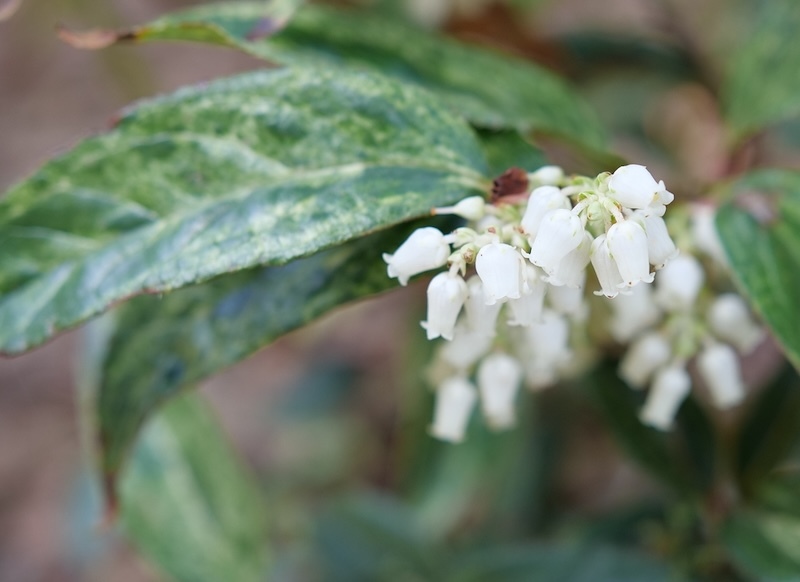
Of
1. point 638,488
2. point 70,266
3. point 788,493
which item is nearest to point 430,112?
point 70,266

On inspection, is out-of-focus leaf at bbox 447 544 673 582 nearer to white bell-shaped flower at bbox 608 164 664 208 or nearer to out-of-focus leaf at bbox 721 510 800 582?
out-of-focus leaf at bbox 721 510 800 582

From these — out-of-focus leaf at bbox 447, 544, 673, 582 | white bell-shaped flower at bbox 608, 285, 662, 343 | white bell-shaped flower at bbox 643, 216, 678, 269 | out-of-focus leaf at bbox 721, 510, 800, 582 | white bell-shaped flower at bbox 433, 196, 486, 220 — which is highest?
white bell-shaped flower at bbox 433, 196, 486, 220

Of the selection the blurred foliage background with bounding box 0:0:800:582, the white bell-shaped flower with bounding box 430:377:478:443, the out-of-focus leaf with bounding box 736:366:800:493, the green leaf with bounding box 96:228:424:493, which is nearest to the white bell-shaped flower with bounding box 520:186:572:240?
the green leaf with bounding box 96:228:424:493

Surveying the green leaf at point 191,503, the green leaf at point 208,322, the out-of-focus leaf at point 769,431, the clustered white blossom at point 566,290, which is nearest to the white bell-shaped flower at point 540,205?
the clustered white blossom at point 566,290

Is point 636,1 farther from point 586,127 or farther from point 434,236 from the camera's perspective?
point 434,236

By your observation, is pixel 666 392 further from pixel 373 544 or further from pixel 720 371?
pixel 373 544
